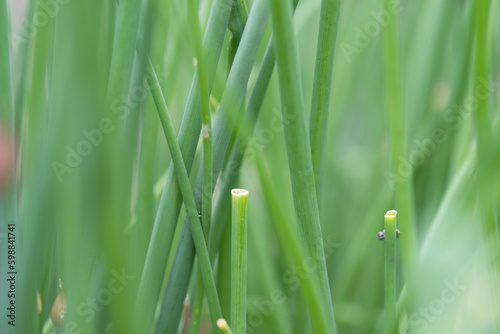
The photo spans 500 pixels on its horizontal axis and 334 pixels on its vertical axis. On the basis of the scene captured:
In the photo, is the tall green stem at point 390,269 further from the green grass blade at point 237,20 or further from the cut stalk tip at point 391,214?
the green grass blade at point 237,20

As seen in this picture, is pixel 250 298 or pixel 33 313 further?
pixel 250 298

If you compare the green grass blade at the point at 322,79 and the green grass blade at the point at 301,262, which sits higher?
the green grass blade at the point at 322,79

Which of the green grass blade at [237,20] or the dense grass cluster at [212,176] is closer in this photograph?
the dense grass cluster at [212,176]

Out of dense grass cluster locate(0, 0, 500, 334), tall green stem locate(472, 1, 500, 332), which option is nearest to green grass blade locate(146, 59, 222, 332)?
dense grass cluster locate(0, 0, 500, 334)

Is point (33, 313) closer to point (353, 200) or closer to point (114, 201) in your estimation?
point (114, 201)

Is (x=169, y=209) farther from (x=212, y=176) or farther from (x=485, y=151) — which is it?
(x=485, y=151)

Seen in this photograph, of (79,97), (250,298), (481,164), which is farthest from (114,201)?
(250,298)

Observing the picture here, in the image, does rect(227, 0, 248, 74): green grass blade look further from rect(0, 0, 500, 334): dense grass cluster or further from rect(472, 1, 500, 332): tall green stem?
rect(472, 1, 500, 332): tall green stem

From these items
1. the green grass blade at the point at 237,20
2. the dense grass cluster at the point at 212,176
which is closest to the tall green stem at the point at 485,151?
the dense grass cluster at the point at 212,176
